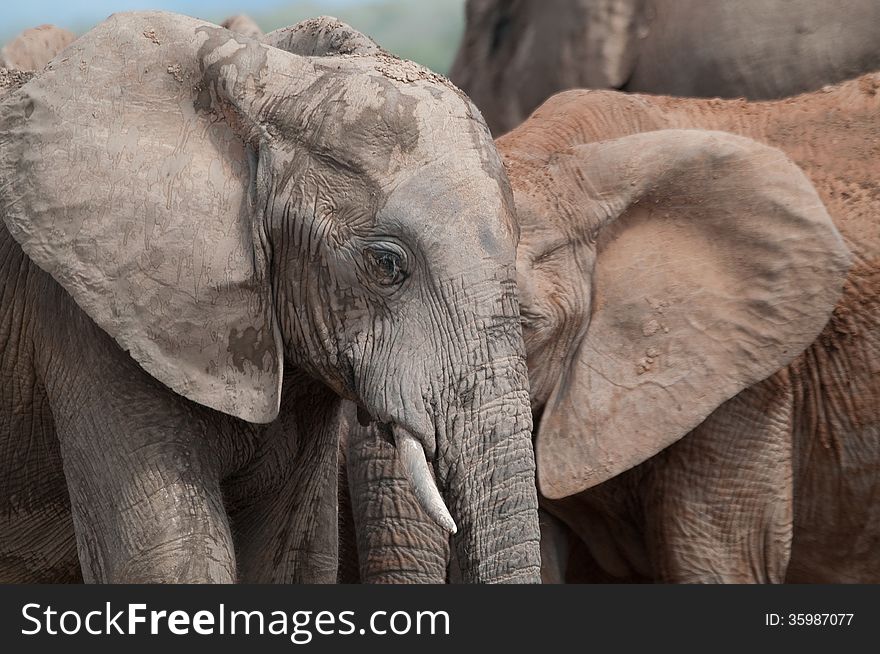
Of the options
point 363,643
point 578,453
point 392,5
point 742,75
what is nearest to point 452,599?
point 363,643

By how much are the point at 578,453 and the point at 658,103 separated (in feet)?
2.95

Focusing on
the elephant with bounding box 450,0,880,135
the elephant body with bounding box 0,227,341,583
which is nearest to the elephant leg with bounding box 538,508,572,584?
the elephant body with bounding box 0,227,341,583

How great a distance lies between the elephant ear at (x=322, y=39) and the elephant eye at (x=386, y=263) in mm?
382

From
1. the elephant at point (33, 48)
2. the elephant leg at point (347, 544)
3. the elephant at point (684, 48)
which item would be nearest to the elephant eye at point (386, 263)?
the elephant leg at point (347, 544)

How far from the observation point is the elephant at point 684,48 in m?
4.91

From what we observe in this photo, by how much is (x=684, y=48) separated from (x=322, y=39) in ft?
7.31

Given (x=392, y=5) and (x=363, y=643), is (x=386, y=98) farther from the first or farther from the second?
(x=392, y=5)

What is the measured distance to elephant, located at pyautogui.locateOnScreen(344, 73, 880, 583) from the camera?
3482 mm

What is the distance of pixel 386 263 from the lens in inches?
103

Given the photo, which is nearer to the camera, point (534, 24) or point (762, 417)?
point (762, 417)

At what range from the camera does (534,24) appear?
527cm

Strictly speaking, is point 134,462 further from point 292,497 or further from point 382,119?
point 382,119

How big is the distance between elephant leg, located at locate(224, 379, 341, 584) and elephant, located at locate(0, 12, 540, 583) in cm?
14

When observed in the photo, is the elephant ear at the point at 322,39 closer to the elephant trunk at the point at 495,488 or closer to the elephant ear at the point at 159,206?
the elephant ear at the point at 159,206
